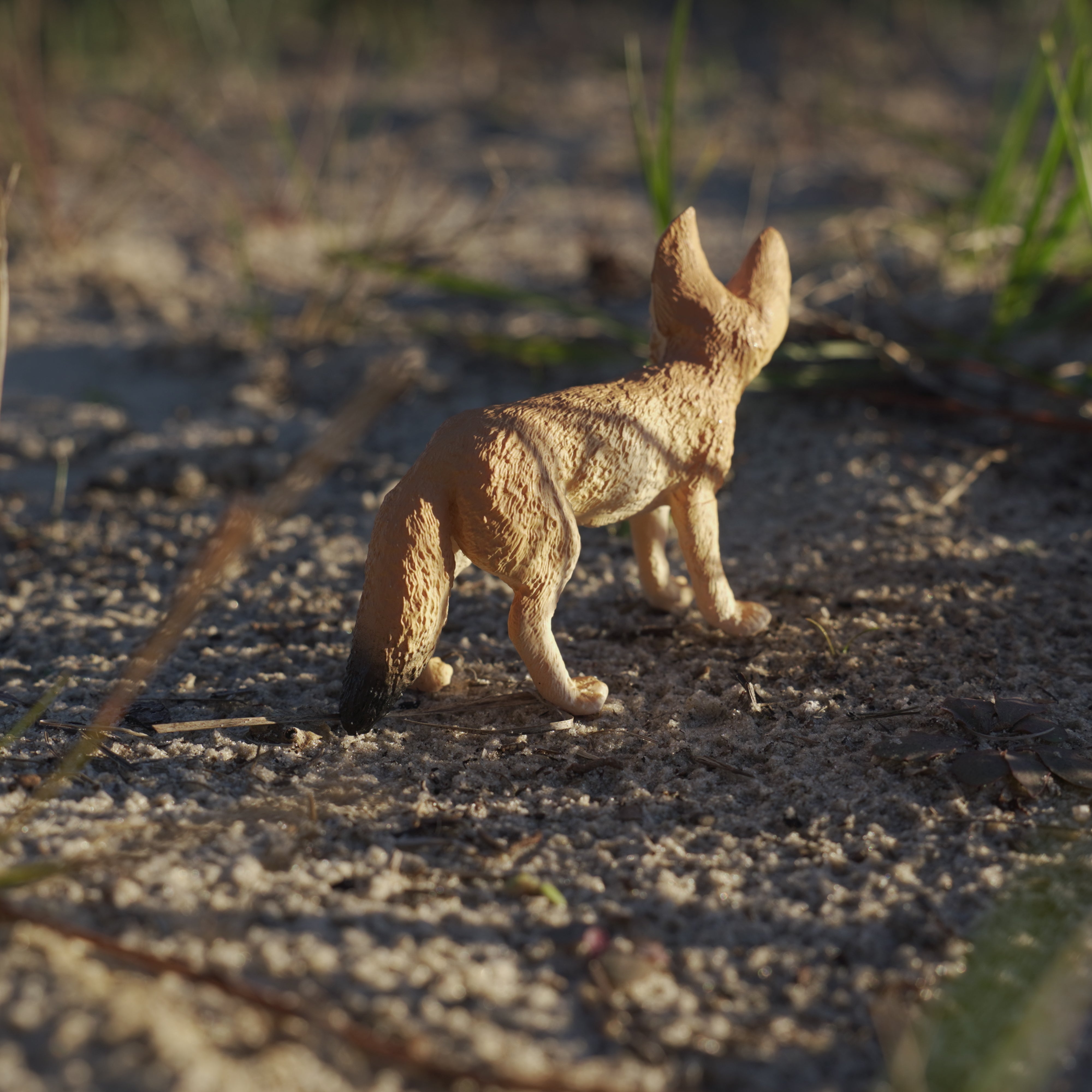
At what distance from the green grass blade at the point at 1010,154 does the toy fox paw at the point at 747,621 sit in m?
1.90

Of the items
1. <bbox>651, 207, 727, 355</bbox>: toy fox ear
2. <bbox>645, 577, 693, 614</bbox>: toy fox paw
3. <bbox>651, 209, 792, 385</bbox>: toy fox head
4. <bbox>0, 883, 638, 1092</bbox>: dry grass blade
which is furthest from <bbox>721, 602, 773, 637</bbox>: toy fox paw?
<bbox>0, 883, 638, 1092</bbox>: dry grass blade

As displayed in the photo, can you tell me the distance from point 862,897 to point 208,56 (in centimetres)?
575

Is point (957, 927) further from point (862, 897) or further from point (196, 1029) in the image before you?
point (196, 1029)

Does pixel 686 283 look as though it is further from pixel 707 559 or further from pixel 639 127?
pixel 639 127

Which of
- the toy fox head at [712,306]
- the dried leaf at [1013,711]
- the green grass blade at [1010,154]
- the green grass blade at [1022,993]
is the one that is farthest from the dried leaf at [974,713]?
the green grass blade at [1010,154]

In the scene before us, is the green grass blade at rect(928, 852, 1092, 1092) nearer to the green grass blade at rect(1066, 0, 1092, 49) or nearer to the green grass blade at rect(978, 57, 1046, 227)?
the green grass blade at rect(1066, 0, 1092, 49)

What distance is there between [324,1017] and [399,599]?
2.01ft

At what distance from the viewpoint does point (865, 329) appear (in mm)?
2725

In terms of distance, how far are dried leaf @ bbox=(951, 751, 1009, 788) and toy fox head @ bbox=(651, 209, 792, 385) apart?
2.42 ft

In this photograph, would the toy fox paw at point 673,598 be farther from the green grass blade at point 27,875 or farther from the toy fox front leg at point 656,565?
the green grass blade at point 27,875

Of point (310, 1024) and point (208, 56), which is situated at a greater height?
point (208, 56)

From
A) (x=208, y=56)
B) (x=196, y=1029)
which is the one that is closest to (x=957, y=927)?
(x=196, y=1029)

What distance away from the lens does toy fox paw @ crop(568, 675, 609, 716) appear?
169 cm

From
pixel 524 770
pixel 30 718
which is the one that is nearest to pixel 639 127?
pixel 524 770
